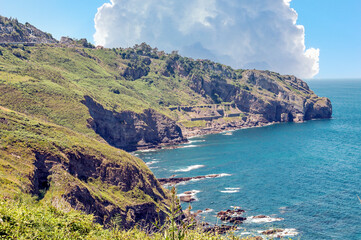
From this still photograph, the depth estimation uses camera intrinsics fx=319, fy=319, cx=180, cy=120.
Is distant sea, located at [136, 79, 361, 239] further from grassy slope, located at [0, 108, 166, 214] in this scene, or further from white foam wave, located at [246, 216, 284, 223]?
grassy slope, located at [0, 108, 166, 214]

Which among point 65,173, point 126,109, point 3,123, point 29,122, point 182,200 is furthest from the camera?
point 126,109

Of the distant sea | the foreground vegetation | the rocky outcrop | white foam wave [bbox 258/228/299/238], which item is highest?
the foreground vegetation

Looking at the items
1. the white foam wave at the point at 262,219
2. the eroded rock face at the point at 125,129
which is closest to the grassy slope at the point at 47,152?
the white foam wave at the point at 262,219

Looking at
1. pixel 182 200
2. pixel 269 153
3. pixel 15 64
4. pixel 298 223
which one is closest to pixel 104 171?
pixel 182 200

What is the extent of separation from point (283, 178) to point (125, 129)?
9454 cm

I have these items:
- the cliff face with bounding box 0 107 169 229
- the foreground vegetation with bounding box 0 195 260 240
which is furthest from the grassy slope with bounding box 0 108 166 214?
the foreground vegetation with bounding box 0 195 260 240

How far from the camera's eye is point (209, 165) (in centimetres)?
14512

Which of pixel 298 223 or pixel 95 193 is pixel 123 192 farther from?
pixel 298 223

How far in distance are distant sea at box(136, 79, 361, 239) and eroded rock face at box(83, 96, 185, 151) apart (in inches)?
562

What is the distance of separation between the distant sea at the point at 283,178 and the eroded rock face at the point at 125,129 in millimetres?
14273

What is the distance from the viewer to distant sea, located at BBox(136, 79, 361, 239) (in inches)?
3342

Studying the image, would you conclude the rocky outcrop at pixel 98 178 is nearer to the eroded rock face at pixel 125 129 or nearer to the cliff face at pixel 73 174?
the cliff face at pixel 73 174

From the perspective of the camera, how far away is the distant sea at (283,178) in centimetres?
8488

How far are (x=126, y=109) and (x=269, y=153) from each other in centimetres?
8663
